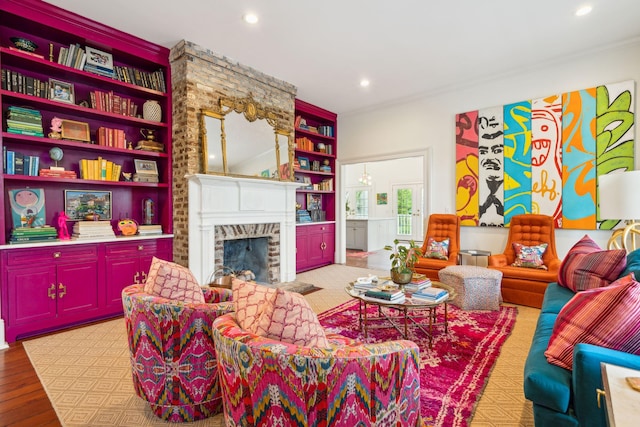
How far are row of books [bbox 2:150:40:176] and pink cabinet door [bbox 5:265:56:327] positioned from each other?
0.93 m

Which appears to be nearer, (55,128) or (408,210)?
(55,128)

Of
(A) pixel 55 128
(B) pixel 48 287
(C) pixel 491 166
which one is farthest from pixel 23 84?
(C) pixel 491 166

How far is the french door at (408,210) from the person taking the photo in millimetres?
10602

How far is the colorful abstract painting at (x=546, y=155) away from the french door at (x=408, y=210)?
18.1 ft

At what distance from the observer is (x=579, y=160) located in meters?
4.20

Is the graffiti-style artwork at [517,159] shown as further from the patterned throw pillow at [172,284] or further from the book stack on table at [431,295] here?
the patterned throw pillow at [172,284]

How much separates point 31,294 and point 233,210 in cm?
222

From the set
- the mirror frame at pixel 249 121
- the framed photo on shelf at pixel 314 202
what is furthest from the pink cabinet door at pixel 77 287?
the framed photo on shelf at pixel 314 202

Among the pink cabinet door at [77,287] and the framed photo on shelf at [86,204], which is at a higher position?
the framed photo on shelf at [86,204]

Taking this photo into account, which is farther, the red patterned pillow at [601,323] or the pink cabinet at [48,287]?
the pink cabinet at [48,287]

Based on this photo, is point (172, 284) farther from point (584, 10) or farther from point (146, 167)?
point (584, 10)

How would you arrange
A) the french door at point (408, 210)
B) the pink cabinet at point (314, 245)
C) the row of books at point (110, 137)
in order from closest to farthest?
1. the row of books at point (110, 137)
2. the pink cabinet at point (314, 245)
3. the french door at point (408, 210)

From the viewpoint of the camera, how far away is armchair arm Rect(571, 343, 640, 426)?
125cm

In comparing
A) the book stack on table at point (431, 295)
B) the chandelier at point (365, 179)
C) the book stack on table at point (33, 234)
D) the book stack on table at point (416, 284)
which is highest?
the chandelier at point (365, 179)
